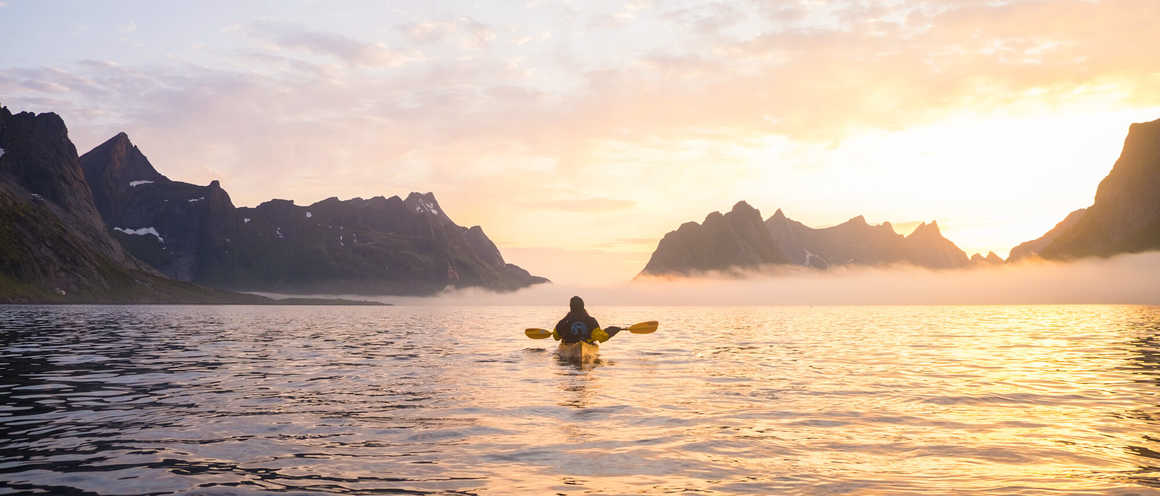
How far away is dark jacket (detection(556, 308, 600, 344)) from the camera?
3241cm


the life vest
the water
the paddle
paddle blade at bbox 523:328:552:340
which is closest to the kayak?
the life vest

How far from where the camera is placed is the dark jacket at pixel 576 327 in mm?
32406

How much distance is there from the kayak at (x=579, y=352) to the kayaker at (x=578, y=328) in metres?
0.34

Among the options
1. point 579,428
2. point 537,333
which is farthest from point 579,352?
point 579,428

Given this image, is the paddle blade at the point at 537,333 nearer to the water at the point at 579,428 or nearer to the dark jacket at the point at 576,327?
the dark jacket at the point at 576,327

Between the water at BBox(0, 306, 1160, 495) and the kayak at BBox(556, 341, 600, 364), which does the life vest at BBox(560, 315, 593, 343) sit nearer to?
the kayak at BBox(556, 341, 600, 364)

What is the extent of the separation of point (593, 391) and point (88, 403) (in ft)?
41.8

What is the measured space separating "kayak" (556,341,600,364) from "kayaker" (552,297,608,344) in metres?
0.34

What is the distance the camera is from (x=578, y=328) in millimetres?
32656

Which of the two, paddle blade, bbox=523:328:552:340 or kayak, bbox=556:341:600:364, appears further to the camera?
paddle blade, bbox=523:328:552:340

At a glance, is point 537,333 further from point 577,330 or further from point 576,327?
point 577,330

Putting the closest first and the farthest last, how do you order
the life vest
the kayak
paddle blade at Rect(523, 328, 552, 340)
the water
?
1. the water
2. the kayak
3. the life vest
4. paddle blade at Rect(523, 328, 552, 340)

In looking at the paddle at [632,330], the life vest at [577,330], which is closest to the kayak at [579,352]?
the life vest at [577,330]

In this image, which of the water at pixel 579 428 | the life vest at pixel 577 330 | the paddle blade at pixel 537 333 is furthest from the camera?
the paddle blade at pixel 537 333
